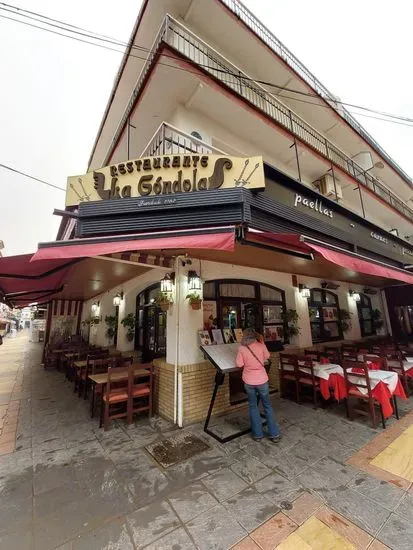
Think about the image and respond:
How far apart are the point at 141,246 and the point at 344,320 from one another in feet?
31.7

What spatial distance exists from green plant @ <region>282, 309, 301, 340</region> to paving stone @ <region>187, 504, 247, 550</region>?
5557 millimetres

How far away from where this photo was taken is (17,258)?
161 inches

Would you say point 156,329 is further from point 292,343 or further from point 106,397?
point 292,343

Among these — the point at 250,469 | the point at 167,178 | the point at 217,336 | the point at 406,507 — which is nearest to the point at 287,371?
the point at 217,336

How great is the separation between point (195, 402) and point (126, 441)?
1.50m

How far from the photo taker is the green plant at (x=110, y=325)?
33.2 ft

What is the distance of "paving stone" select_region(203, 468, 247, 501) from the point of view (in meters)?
2.98

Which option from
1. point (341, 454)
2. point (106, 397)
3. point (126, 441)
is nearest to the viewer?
point (341, 454)

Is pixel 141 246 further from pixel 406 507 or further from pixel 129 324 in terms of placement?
pixel 129 324

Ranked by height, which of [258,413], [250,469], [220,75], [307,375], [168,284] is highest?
[220,75]

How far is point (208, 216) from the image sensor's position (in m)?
4.41

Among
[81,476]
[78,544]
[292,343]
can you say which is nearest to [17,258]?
[81,476]

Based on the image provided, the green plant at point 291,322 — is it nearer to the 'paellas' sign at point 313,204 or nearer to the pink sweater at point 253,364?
the 'paellas' sign at point 313,204

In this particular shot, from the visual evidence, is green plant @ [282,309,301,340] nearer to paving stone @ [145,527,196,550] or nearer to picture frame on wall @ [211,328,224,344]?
picture frame on wall @ [211,328,224,344]
